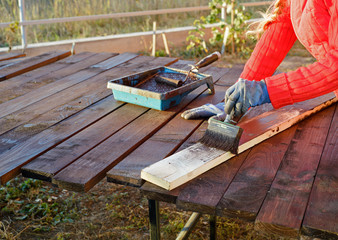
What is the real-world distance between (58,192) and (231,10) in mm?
3845

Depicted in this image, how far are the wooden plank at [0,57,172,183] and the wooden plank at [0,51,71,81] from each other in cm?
78

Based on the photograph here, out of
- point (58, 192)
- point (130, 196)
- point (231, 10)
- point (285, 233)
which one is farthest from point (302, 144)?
point (231, 10)

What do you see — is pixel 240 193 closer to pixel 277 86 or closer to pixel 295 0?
pixel 277 86

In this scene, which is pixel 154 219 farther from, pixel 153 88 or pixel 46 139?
pixel 153 88

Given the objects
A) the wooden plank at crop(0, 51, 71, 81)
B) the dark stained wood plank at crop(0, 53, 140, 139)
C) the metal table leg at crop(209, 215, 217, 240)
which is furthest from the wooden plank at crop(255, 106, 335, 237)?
the wooden plank at crop(0, 51, 71, 81)

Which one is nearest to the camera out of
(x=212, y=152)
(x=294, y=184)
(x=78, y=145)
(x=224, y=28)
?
(x=294, y=184)

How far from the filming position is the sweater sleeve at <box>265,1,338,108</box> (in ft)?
4.80

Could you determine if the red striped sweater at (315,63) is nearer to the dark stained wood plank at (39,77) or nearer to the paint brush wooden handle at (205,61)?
the paint brush wooden handle at (205,61)

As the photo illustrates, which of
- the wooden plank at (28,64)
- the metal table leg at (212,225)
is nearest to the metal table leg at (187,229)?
the metal table leg at (212,225)

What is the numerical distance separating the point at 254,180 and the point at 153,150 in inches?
15.8

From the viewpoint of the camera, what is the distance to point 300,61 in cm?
571

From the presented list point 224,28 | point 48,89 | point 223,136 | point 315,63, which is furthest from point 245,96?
point 224,28

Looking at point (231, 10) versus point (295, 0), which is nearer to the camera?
point (295, 0)

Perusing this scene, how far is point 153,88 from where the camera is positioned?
2064 millimetres
